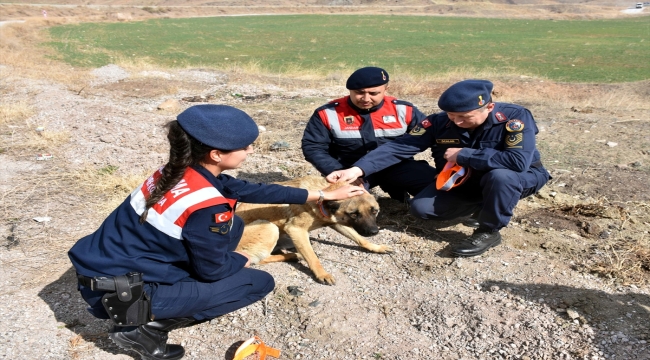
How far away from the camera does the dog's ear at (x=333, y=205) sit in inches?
167

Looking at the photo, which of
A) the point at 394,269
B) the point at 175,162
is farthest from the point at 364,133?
the point at 175,162

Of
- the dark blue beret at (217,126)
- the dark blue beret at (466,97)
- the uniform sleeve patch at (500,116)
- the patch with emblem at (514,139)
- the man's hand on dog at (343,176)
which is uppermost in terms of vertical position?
the dark blue beret at (217,126)

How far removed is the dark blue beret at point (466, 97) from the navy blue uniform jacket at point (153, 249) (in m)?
2.15

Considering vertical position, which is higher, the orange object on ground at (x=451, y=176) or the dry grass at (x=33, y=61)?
the orange object on ground at (x=451, y=176)

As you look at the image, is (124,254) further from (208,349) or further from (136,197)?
(208,349)

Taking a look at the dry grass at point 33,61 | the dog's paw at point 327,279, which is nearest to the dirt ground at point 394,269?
the dog's paw at point 327,279

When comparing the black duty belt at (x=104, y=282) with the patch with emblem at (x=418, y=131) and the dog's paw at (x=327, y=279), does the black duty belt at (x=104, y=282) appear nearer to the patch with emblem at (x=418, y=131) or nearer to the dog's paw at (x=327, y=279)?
the dog's paw at (x=327, y=279)

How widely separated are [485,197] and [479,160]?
1.12 ft

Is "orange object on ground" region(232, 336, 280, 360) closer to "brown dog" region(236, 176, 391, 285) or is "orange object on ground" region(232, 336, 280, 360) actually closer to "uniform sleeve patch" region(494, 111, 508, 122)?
"brown dog" region(236, 176, 391, 285)

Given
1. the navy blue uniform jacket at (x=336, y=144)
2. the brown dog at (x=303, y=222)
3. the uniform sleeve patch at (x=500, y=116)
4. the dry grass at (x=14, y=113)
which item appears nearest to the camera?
the brown dog at (x=303, y=222)

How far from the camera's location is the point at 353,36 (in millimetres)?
37719

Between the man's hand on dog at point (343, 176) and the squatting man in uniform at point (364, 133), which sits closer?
the man's hand on dog at point (343, 176)

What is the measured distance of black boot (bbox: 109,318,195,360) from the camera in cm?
297

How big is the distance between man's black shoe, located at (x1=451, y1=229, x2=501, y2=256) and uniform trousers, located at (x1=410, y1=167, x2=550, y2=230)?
0.07 metres
